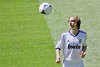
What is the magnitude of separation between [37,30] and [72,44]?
21.7 ft

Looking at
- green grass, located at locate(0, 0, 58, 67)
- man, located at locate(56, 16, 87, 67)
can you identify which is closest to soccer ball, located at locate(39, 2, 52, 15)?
green grass, located at locate(0, 0, 58, 67)

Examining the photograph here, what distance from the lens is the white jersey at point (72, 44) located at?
907cm

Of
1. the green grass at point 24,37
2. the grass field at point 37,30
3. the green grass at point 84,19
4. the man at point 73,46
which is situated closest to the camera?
the man at point 73,46

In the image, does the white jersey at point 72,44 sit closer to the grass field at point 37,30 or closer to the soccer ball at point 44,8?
the grass field at point 37,30

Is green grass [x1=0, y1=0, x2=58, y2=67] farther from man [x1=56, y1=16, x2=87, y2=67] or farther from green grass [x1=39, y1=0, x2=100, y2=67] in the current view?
man [x1=56, y1=16, x2=87, y2=67]

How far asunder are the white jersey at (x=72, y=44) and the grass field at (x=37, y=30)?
3506 millimetres

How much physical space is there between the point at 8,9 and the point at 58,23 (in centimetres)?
285

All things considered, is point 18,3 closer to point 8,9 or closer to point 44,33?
point 8,9

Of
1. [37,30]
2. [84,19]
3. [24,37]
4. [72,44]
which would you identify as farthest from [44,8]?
[72,44]

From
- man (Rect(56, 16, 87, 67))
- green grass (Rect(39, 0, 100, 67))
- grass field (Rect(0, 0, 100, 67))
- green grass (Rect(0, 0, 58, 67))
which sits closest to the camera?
man (Rect(56, 16, 87, 67))

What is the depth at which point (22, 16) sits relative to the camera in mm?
17109

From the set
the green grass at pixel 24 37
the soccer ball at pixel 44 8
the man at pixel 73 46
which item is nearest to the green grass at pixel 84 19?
the green grass at pixel 24 37

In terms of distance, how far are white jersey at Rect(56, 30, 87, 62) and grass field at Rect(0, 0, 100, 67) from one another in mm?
3506

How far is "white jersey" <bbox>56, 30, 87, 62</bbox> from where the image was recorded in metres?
9.07
